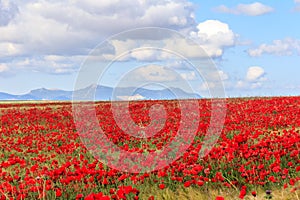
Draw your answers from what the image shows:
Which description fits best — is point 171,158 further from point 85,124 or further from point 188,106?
point 188,106

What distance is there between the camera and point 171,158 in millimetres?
9695

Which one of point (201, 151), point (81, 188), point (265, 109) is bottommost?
point (81, 188)

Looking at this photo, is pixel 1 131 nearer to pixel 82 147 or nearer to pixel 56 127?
pixel 56 127

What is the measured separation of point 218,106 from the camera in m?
22.5

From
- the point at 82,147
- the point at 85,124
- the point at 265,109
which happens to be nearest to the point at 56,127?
the point at 85,124

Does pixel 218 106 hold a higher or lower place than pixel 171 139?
higher

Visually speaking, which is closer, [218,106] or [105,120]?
[105,120]

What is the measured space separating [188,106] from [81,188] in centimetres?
1492

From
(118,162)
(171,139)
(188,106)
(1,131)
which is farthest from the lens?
(188,106)

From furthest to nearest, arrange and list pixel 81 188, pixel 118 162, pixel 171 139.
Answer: pixel 171 139 → pixel 118 162 → pixel 81 188

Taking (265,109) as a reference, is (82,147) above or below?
below

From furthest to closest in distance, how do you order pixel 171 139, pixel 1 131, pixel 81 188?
1. pixel 1 131
2. pixel 171 139
3. pixel 81 188

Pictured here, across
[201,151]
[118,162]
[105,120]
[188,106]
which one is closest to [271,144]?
[201,151]

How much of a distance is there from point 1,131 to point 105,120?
475 centimetres
